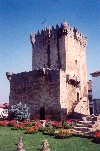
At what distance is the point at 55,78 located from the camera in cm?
2439

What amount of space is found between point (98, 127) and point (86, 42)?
20911 mm

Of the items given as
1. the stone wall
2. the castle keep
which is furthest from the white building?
the stone wall

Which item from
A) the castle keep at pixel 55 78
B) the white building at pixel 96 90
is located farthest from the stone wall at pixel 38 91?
the white building at pixel 96 90

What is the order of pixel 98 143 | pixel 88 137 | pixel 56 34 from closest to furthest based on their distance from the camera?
pixel 98 143
pixel 88 137
pixel 56 34

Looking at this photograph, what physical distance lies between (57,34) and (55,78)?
8.84 meters

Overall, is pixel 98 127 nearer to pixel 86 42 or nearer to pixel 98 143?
pixel 98 143

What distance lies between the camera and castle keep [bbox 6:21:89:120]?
2430cm

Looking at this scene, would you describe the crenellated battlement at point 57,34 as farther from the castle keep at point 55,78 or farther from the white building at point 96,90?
the white building at point 96,90

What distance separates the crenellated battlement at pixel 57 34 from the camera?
29.8 m

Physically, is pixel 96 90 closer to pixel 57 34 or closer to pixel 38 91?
pixel 38 91

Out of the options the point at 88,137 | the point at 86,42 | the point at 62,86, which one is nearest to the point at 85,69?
the point at 86,42

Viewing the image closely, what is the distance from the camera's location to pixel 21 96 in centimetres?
2681

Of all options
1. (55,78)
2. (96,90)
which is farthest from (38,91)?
(96,90)

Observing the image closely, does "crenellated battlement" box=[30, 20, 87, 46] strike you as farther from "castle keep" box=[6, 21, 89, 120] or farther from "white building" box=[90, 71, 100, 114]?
"white building" box=[90, 71, 100, 114]
